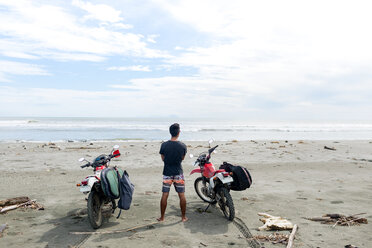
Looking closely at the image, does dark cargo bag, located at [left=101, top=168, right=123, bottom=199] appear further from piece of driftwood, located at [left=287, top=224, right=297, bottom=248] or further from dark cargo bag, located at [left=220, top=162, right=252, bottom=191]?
piece of driftwood, located at [left=287, top=224, right=297, bottom=248]

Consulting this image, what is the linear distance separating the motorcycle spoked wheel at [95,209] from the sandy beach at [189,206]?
0.78 ft

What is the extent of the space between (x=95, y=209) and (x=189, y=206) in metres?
2.50

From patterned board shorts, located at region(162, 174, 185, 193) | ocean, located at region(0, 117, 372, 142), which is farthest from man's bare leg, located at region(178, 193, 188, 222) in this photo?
ocean, located at region(0, 117, 372, 142)

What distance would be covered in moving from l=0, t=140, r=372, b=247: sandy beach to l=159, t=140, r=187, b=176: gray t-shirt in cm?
112

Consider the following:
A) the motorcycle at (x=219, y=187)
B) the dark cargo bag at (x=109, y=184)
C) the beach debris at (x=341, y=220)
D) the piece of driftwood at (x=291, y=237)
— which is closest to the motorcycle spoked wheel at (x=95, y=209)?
the dark cargo bag at (x=109, y=184)

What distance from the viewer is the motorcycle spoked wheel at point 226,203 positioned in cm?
576

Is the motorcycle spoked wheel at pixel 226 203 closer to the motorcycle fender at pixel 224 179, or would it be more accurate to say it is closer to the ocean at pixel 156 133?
the motorcycle fender at pixel 224 179

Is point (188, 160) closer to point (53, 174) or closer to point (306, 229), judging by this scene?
point (53, 174)

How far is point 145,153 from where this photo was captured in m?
17.3

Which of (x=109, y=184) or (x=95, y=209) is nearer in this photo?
(x=109, y=184)

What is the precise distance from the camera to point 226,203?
5.95m

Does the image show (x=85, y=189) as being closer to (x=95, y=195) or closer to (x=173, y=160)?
(x=95, y=195)

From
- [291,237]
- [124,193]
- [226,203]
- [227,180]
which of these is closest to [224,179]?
[227,180]

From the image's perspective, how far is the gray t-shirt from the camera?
18.9ft
